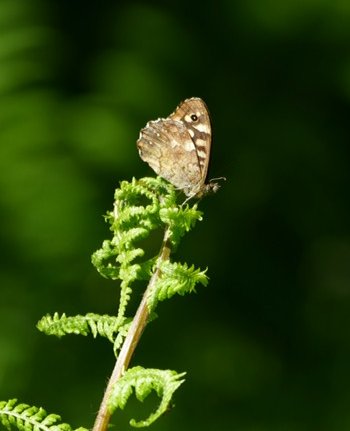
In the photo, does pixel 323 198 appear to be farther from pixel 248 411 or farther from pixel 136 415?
pixel 136 415

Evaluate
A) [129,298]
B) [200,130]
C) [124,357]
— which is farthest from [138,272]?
[200,130]

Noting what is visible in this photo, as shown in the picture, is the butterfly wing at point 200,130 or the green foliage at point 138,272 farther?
the butterfly wing at point 200,130

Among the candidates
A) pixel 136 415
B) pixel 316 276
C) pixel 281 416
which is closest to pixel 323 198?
pixel 316 276

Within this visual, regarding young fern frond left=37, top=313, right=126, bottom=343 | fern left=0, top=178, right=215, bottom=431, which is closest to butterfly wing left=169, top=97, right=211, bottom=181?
fern left=0, top=178, right=215, bottom=431

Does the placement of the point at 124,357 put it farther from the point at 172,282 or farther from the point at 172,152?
the point at 172,152

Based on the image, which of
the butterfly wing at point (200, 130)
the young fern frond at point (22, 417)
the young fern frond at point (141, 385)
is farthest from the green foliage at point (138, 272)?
the butterfly wing at point (200, 130)

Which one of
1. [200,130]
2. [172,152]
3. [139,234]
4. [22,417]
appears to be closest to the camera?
[22,417]

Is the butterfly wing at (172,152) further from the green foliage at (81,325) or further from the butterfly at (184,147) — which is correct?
the green foliage at (81,325)

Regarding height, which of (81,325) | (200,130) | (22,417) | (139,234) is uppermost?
(200,130)
